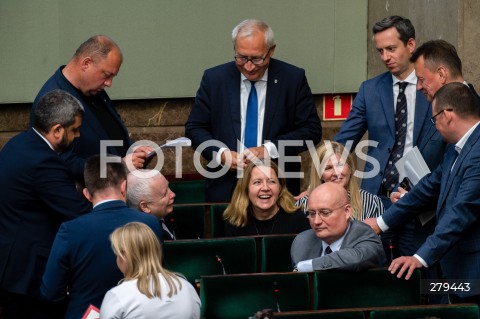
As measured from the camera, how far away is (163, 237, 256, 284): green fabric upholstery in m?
5.51

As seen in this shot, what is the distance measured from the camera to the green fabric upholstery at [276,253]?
18.5 ft

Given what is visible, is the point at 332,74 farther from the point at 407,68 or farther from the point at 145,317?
the point at 145,317

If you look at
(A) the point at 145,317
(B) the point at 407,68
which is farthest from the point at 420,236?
(A) the point at 145,317

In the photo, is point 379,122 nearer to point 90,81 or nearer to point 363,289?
point 363,289

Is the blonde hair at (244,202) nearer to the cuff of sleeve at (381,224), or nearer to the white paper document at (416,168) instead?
the cuff of sleeve at (381,224)

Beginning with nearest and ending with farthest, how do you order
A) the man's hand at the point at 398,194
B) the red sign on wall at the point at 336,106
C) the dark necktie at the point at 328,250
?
the dark necktie at the point at 328,250 < the man's hand at the point at 398,194 < the red sign on wall at the point at 336,106

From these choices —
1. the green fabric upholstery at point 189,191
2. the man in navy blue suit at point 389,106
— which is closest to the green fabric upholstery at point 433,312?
the man in navy blue suit at point 389,106

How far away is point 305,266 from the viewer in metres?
5.16

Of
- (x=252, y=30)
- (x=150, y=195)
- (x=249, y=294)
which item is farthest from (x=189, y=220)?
(x=249, y=294)

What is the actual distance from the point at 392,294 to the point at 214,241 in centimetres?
108

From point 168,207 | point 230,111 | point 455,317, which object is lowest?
point 455,317

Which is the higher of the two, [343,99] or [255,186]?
[343,99]

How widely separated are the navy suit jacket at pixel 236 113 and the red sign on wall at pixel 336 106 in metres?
1.67

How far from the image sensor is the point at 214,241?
18.2 feet
